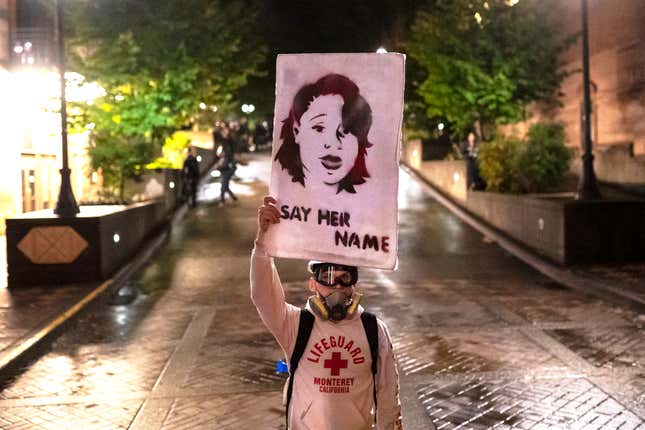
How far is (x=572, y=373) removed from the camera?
789cm

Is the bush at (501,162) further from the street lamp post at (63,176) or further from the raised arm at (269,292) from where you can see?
the raised arm at (269,292)

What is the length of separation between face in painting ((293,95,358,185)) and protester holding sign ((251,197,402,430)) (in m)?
0.33

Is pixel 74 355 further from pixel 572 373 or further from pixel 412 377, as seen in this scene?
pixel 572 373

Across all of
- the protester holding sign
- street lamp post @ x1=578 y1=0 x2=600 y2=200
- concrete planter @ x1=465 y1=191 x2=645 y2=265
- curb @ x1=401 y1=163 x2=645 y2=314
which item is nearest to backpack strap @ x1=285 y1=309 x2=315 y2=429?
the protester holding sign

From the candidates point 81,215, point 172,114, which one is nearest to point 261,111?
point 172,114

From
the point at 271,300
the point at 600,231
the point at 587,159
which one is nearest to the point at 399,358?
the point at 271,300

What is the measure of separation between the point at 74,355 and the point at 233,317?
2542mm

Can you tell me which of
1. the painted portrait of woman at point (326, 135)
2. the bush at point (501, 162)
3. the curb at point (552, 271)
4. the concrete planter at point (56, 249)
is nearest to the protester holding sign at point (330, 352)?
the painted portrait of woman at point (326, 135)

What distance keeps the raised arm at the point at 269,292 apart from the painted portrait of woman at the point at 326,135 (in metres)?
0.28

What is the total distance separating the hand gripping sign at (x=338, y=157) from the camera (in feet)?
12.6

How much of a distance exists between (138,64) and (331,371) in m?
21.5

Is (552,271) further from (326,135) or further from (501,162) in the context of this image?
(326,135)

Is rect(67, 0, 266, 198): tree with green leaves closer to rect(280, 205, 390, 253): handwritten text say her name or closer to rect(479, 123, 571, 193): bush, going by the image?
rect(479, 123, 571, 193): bush

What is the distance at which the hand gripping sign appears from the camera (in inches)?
152
